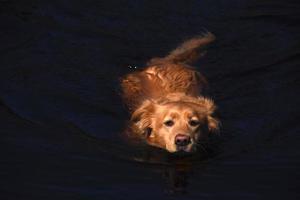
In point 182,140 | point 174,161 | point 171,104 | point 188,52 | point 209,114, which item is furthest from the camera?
point 188,52

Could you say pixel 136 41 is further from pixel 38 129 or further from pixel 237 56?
pixel 38 129

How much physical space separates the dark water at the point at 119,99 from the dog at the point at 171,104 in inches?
7.5

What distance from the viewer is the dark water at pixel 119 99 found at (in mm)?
6621

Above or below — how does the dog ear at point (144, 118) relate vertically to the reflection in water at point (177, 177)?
above

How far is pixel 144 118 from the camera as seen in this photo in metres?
7.79

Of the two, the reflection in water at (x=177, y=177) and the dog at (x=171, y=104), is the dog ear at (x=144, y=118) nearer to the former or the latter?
the dog at (x=171, y=104)

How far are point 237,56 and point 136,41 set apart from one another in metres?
1.43

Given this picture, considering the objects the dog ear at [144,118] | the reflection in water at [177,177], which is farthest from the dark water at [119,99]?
the dog ear at [144,118]

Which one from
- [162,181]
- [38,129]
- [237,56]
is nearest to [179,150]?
[162,181]

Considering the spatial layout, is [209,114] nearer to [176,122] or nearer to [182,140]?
[176,122]

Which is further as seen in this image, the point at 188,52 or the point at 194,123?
the point at 188,52

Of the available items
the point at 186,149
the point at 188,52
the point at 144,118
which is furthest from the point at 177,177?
the point at 188,52

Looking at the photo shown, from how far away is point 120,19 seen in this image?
35.4ft

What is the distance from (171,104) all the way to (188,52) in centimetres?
206
